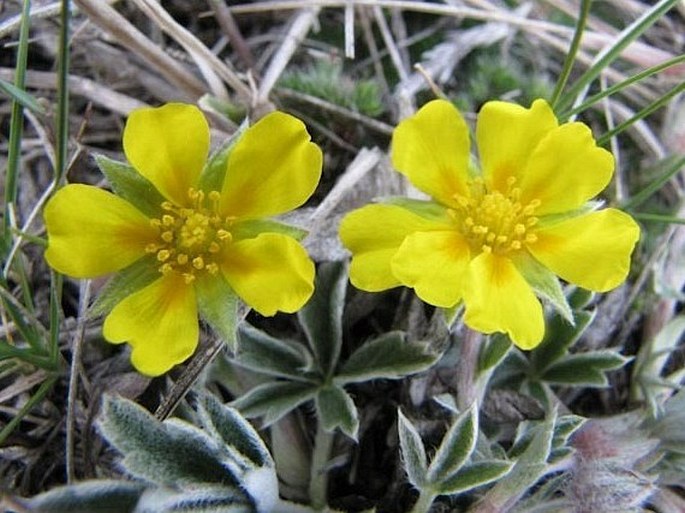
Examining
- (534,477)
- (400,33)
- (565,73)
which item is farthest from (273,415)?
(400,33)

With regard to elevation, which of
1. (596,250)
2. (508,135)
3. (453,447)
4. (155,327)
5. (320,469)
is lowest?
(320,469)

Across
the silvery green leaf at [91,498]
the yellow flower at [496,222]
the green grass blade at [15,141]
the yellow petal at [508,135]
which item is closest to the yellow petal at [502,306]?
the yellow flower at [496,222]

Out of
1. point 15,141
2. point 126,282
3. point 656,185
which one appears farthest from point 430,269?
point 15,141

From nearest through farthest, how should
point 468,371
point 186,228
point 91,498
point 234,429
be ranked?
point 91,498, point 234,429, point 186,228, point 468,371

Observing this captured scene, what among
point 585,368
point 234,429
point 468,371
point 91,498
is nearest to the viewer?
point 91,498

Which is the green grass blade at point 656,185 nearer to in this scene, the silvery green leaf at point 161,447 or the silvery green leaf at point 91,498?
the silvery green leaf at point 161,447

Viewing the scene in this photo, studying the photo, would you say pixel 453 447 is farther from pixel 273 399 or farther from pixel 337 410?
pixel 273 399

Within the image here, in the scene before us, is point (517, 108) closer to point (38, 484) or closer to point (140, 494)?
point (140, 494)
